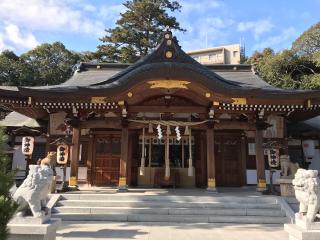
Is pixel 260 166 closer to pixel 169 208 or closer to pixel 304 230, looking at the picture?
pixel 169 208

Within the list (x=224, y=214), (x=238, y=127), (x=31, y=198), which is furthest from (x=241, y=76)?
(x=31, y=198)

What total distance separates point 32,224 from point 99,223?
2889 millimetres

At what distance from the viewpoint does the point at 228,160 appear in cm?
1338

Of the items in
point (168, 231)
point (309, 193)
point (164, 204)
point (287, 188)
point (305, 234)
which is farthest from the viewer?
point (287, 188)

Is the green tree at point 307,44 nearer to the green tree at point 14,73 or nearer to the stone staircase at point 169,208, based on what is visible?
the stone staircase at point 169,208

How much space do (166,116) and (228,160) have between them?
3728 millimetres

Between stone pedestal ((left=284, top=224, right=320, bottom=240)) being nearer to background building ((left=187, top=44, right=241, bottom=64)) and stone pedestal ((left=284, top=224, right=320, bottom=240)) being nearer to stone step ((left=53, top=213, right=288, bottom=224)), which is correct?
stone step ((left=53, top=213, right=288, bottom=224))

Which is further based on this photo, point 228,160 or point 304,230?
point 228,160

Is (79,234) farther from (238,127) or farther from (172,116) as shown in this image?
(238,127)

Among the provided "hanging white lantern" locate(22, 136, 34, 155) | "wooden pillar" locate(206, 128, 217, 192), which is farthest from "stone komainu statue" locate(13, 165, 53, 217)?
"hanging white lantern" locate(22, 136, 34, 155)

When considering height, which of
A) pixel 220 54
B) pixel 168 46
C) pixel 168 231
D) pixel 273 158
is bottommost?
Answer: pixel 168 231

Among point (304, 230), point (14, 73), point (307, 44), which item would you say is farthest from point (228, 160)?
point (14, 73)

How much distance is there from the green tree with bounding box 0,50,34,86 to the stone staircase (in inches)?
1054

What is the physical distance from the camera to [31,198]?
18.1ft
